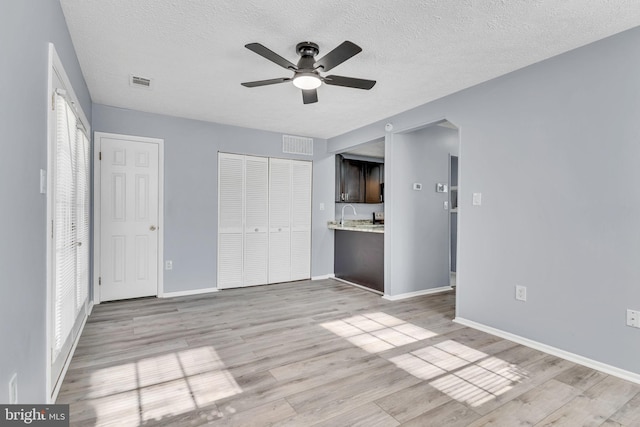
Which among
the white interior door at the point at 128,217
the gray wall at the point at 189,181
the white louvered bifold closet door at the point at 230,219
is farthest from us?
the white louvered bifold closet door at the point at 230,219

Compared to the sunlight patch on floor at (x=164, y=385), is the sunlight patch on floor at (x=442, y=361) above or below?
above

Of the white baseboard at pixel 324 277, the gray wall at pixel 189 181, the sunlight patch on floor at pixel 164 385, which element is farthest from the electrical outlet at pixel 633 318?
the gray wall at pixel 189 181

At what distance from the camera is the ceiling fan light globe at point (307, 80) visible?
2.48 meters

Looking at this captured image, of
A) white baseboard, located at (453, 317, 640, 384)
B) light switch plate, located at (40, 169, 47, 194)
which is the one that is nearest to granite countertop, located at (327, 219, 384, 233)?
white baseboard, located at (453, 317, 640, 384)

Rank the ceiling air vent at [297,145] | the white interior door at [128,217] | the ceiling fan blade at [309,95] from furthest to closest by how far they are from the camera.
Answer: the ceiling air vent at [297,145] < the white interior door at [128,217] < the ceiling fan blade at [309,95]

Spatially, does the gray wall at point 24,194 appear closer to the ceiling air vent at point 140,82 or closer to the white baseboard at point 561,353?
the ceiling air vent at point 140,82

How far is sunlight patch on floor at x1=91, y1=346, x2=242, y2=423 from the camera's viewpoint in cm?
193

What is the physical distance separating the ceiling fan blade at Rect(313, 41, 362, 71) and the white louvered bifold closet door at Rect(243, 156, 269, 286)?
2.80m

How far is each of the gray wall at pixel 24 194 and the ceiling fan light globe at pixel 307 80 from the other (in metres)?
1.54

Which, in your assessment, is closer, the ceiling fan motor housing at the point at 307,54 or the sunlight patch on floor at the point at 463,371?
the sunlight patch on floor at the point at 463,371

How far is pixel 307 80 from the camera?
2.54m

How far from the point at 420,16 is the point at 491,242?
2.18 m

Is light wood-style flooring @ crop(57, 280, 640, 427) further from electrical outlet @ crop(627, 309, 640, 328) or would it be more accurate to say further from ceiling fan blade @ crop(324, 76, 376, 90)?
ceiling fan blade @ crop(324, 76, 376, 90)

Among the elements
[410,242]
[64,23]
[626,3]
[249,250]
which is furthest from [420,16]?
[249,250]
